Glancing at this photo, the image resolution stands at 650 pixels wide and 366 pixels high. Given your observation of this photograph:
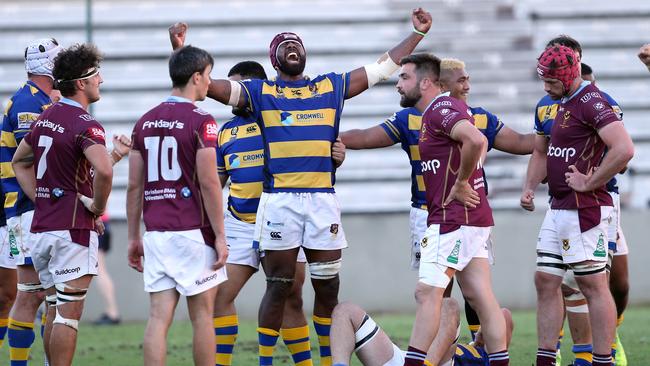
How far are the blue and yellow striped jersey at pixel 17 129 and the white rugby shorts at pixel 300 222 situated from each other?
192 cm

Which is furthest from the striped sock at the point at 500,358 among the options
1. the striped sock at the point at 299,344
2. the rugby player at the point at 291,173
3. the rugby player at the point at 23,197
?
the rugby player at the point at 23,197

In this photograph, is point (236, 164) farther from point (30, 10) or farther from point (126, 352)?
point (30, 10)

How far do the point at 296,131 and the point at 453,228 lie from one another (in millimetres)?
1307

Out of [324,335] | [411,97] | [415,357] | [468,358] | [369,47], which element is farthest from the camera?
[369,47]

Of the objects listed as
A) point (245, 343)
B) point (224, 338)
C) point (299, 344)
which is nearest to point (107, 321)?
point (245, 343)

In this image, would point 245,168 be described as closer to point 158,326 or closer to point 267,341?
point 267,341

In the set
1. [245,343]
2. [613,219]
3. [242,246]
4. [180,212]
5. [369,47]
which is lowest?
[245,343]

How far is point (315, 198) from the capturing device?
7.39m

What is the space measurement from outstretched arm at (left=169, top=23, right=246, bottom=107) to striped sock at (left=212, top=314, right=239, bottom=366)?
5.37 ft

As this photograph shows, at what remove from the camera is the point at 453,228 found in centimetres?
695

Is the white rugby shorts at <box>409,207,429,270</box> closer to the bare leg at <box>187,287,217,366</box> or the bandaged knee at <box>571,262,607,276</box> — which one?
the bandaged knee at <box>571,262,607,276</box>

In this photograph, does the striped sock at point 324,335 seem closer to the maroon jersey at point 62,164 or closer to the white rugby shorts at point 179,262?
the white rugby shorts at point 179,262

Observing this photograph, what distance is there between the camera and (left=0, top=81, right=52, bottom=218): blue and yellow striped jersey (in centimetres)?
799

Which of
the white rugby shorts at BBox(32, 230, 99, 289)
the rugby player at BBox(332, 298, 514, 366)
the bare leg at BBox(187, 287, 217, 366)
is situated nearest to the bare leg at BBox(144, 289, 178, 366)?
the bare leg at BBox(187, 287, 217, 366)
